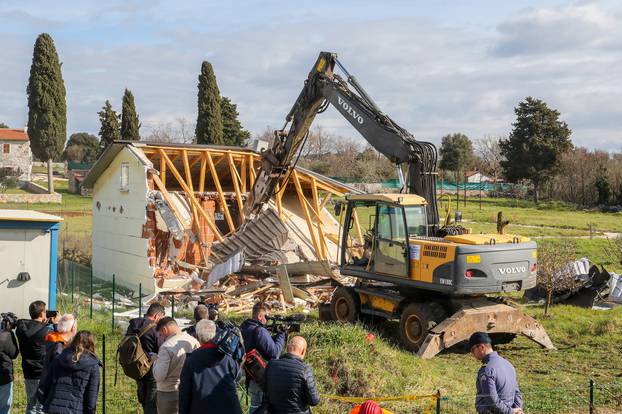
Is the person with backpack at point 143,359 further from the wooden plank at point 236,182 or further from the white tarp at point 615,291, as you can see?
the white tarp at point 615,291

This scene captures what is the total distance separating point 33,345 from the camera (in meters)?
8.13

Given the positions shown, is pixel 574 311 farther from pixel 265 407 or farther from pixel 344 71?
pixel 265 407

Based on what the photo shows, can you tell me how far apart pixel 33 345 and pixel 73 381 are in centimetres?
181

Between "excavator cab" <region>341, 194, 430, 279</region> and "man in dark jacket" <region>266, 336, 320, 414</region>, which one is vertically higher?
"excavator cab" <region>341, 194, 430, 279</region>

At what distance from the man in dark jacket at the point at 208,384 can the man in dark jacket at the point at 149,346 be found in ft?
3.87

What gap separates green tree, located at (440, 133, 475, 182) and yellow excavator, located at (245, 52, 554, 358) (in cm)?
5340

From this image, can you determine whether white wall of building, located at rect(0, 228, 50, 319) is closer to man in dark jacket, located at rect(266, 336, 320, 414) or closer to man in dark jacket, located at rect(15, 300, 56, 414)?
man in dark jacket, located at rect(15, 300, 56, 414)

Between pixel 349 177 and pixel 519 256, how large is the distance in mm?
53977

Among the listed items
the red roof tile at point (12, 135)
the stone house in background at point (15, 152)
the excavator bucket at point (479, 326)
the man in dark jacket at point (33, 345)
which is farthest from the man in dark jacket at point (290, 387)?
the red roof tile at point (12, 135)

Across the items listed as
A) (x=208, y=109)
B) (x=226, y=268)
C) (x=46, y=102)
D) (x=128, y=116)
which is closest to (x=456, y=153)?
(x=208, y=109)

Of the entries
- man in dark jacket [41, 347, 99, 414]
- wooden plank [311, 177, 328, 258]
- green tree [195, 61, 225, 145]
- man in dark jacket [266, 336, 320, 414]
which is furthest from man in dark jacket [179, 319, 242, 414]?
green tree [195, 61, 225, 145]

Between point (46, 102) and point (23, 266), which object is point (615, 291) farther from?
point (46, 102)

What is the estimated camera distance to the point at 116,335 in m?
14.0

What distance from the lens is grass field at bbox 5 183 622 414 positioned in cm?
959
